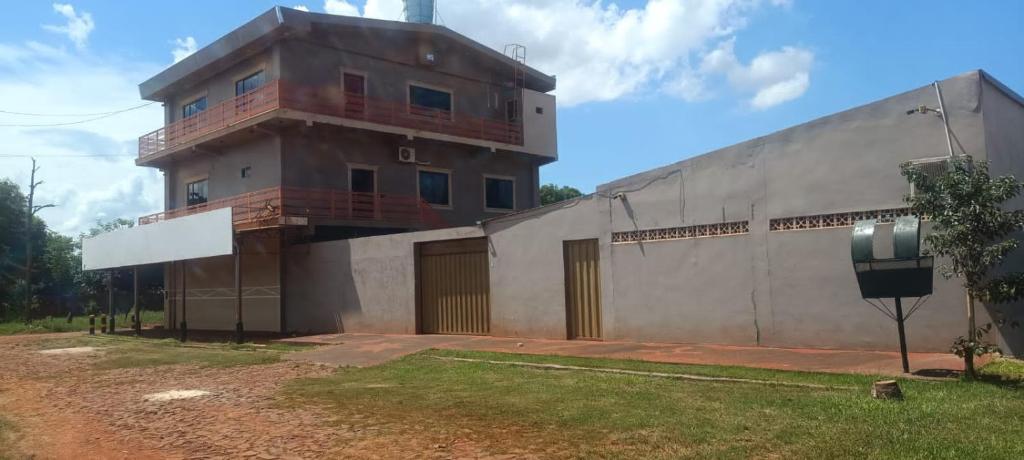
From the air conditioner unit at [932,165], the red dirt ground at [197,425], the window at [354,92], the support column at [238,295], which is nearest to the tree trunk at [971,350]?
the air conditioner unit at [932,165]

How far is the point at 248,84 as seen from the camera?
25.3 meters

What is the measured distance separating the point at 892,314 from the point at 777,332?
5.99ft

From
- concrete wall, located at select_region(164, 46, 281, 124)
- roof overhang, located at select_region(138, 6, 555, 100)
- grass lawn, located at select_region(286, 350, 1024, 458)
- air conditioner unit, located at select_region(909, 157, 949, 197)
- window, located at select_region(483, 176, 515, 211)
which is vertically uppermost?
roof overhang, located at select_region(138, 6, 555, 100)

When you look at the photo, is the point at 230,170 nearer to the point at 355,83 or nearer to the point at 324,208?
the point at 324,208

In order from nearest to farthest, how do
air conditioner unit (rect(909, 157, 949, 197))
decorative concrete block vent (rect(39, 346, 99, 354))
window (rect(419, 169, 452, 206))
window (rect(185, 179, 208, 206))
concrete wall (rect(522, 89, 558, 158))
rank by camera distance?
air conditioner unit (rect(909, 157, 949, 197)) < decorative concrete block vent (rect(39, 346, 99, 354)) < window (rect(419, 169, 452, 206)) < window (rect(185, 179, 208, 206)) < concrete wall (rect(522, 89, 558, 158))

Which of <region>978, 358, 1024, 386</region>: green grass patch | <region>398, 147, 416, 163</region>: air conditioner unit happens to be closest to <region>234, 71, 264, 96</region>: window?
<region>398, 147, 416, 163</region>: air conditioner unit

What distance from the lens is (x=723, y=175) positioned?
1302 cm

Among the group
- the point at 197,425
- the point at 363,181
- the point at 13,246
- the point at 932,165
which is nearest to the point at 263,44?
the point at 363,181

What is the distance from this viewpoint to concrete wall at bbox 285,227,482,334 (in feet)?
63.3

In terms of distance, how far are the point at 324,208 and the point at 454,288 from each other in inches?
271

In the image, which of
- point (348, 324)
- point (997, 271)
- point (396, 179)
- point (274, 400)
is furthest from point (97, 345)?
point (997, 271)

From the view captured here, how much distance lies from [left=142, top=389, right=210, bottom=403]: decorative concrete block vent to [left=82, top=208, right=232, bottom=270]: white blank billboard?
1028cm

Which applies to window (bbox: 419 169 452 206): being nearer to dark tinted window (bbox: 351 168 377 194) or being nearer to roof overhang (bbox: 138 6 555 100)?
dark tinted window (bbox: 351 168 377 194)

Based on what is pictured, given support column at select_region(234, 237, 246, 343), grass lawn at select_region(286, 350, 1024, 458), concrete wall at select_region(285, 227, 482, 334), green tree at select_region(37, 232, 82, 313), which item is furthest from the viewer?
green tree at select_region(37, 232, 82, 313)
